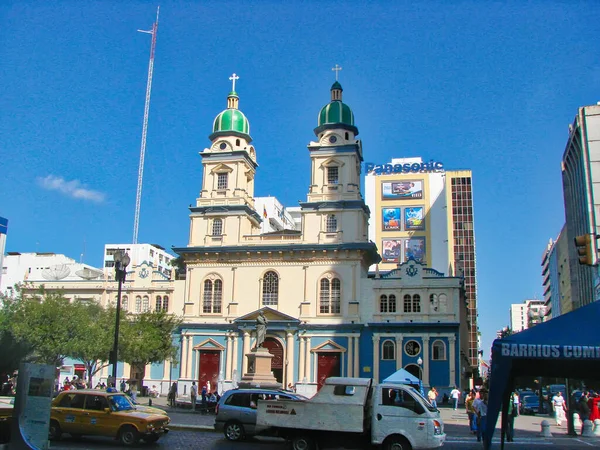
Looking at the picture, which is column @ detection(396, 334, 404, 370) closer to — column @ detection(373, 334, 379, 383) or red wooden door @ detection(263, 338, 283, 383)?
column @ detection(373, 334, 379, 383)

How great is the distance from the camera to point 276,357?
51.2 meters

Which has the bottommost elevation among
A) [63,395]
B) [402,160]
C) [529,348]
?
[63,395]

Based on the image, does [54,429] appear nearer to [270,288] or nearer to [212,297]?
[270,288]

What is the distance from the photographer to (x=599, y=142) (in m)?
65.5

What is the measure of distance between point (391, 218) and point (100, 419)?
78205 millimetres

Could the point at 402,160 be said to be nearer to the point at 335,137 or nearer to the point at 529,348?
the point at 335,137

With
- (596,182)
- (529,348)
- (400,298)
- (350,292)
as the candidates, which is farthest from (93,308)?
(596,182)

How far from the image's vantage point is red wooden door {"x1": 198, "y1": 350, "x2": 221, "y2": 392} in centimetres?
5228

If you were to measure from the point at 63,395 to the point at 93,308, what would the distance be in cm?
3107

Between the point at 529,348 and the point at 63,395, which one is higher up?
the point at 529,348

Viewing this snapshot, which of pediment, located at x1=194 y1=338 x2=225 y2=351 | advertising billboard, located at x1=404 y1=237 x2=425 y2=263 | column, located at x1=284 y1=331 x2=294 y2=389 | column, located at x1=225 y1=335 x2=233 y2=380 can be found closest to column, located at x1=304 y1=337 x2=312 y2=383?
column, located at x1=284 y1=331 x2=294 y2=389

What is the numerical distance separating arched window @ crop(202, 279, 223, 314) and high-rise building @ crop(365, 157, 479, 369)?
41180 millimetres

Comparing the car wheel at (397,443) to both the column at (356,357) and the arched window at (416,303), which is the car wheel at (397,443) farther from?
the arched window at (416,303)

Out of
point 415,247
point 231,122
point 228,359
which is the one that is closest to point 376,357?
point 228,359
